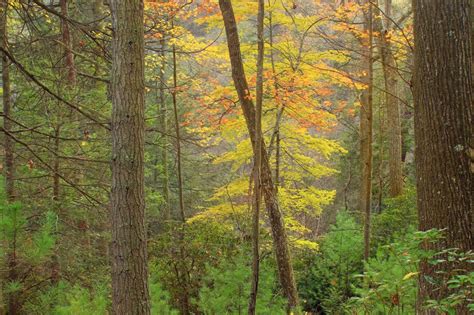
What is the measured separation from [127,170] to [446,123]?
2.77 meters

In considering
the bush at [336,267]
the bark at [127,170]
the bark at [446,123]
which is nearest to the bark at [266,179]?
the bush at [336,267]

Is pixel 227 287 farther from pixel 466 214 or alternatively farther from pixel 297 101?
pixel 297 101

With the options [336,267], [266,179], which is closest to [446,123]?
[266,179]

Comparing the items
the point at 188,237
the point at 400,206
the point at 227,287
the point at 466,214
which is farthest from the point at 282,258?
the point at 400,206

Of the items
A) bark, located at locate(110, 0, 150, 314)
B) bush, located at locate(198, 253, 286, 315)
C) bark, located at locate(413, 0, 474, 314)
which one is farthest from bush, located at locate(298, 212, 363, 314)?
bark, located at locate(110, 0, 150, 314)

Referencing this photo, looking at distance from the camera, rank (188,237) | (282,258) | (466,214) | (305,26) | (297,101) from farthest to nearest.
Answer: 1. (305,26)
2. (297,101)
3. (188,237)
4. (282,258)
5. (466,214)

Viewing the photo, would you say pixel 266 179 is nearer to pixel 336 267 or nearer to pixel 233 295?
pixel 233 295

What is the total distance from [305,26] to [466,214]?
21.8ft

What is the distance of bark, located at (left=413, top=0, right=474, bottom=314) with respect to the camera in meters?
3.75

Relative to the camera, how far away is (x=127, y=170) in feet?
12.5

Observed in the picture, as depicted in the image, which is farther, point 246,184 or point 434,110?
point 246,184

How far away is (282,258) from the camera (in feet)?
21.8

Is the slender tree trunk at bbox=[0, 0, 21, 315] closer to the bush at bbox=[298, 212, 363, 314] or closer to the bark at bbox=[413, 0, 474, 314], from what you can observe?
the bark at bbox=[413, 0, 474, 314]

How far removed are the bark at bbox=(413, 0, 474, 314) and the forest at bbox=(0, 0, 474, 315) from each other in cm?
1
